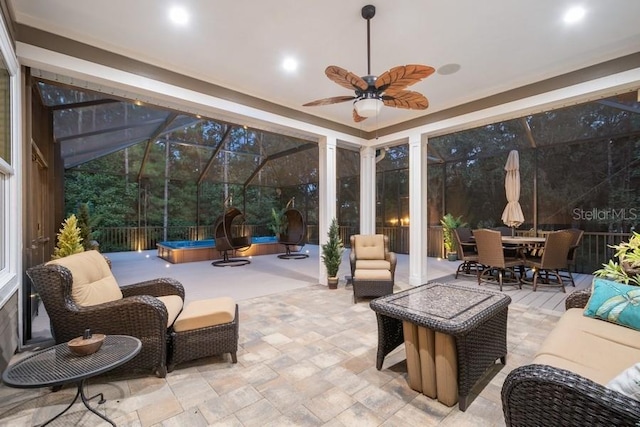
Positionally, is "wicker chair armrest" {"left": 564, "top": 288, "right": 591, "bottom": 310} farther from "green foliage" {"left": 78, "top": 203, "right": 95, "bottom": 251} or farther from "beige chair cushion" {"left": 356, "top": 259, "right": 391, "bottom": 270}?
"green foliage" {"left": 78, "top": 203, "right": 95, "bottom": 251}

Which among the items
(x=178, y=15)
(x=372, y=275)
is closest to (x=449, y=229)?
(x=372, y=275)

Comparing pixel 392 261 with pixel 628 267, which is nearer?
pixel 628 267

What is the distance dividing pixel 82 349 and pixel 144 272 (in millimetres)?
5369

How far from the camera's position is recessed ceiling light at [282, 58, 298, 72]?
348cm

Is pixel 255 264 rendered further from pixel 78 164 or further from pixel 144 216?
A: pixel 78 164

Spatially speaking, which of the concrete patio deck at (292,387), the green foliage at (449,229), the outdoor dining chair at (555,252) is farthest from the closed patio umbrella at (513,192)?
the concrete patio deck at (292,387)

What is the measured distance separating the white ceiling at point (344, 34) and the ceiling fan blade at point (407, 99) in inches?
27.1

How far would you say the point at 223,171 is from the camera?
10.6m

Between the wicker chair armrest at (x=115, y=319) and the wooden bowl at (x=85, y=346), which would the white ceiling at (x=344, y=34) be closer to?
the wicker chair armrest at (x=115, y=319)

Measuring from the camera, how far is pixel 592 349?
1728 mm

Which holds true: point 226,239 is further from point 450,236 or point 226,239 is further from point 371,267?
point 450,236

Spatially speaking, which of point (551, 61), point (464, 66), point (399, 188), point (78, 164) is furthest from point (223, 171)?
point (551, 61)

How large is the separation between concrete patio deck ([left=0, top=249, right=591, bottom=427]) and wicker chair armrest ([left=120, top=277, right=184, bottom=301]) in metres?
0.79

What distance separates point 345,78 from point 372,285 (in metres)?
2.83
